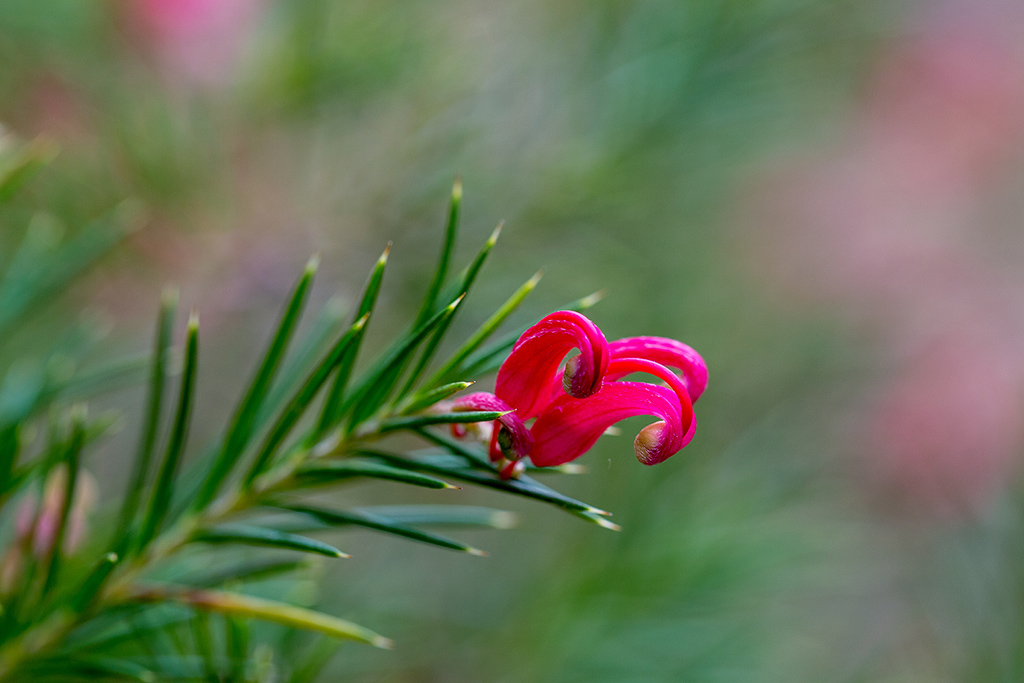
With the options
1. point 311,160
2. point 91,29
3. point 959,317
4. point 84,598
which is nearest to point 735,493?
point 311,160

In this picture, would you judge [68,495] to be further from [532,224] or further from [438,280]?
[532,224]

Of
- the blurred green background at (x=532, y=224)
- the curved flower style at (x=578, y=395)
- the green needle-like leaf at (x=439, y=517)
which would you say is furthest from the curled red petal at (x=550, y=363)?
the blurred green background at (x=532, y=224)

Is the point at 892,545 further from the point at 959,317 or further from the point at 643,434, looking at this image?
the point at 643,434

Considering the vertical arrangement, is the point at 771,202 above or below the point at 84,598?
above

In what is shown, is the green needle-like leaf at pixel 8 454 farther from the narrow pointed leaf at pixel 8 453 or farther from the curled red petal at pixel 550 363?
the curled red petal at pixel 550 363

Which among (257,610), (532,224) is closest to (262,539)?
(257,610)
